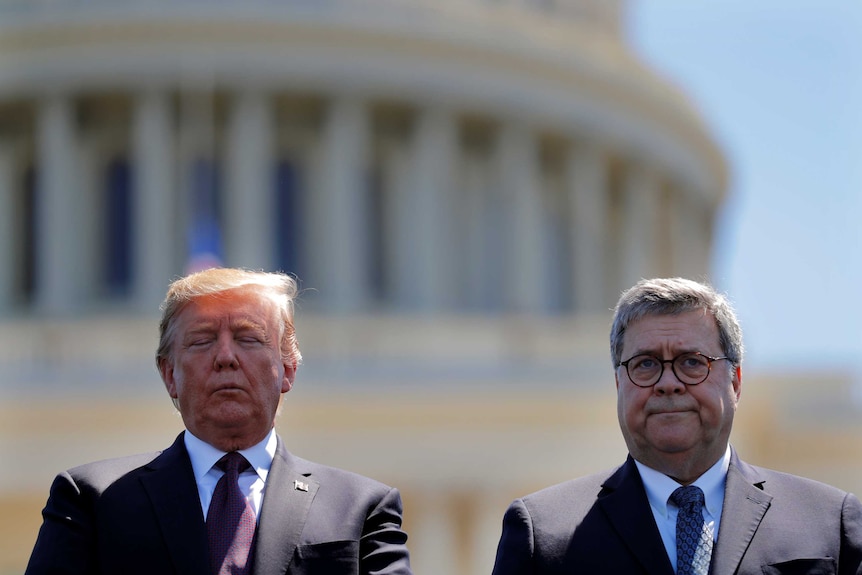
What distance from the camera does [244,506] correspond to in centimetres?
582

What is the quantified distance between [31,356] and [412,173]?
12246 millimetres

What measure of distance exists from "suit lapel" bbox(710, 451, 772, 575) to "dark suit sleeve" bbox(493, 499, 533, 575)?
60 cm

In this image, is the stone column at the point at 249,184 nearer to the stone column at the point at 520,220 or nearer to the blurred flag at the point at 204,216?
the blurred flag at the point at 204,216

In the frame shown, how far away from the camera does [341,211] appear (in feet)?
138

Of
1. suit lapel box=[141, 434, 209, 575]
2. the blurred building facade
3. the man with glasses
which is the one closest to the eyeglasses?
the man with glasses

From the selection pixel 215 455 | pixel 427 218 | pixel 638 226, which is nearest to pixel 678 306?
pixel 215 455

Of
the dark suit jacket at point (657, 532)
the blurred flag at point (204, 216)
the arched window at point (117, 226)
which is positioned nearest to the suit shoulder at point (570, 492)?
the dark suit jacket at point (657, 532)

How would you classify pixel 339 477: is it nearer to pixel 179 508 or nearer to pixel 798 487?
pixel 179 508

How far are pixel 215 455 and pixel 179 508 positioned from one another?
8.7 inches

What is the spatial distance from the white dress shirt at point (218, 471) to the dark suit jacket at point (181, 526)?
0.04 metres

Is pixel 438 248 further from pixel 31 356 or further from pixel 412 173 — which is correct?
pixel 31 356

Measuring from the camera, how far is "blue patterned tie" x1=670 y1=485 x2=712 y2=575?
18.8 feet

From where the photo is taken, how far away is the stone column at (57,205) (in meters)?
41.3

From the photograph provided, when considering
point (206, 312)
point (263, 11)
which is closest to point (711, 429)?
point (206, 312)
